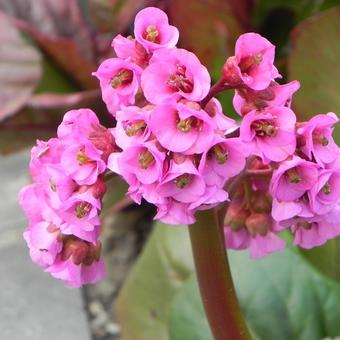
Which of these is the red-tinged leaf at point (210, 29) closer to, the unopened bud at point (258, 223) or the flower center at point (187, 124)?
the unopened bud at point (258, 223)

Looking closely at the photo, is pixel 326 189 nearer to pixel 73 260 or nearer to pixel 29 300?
pixel 73 260

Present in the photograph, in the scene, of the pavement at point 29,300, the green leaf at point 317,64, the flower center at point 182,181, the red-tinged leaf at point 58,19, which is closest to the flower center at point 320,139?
the flower center at point 182,181

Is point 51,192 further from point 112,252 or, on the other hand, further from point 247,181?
point 112,252

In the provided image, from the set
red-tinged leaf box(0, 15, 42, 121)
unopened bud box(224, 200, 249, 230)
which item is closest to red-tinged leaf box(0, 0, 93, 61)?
red-tinged leaf box(0, 15, 42, 121)

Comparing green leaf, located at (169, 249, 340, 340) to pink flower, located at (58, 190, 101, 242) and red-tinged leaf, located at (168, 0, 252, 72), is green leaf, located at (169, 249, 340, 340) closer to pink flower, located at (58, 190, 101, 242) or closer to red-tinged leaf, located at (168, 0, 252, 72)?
pink flower, located at (58, 190, 101, 242)

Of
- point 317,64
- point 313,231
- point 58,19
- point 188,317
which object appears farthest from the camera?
point 58,19

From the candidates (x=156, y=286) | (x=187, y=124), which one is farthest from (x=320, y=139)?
(x=156, y=286)
